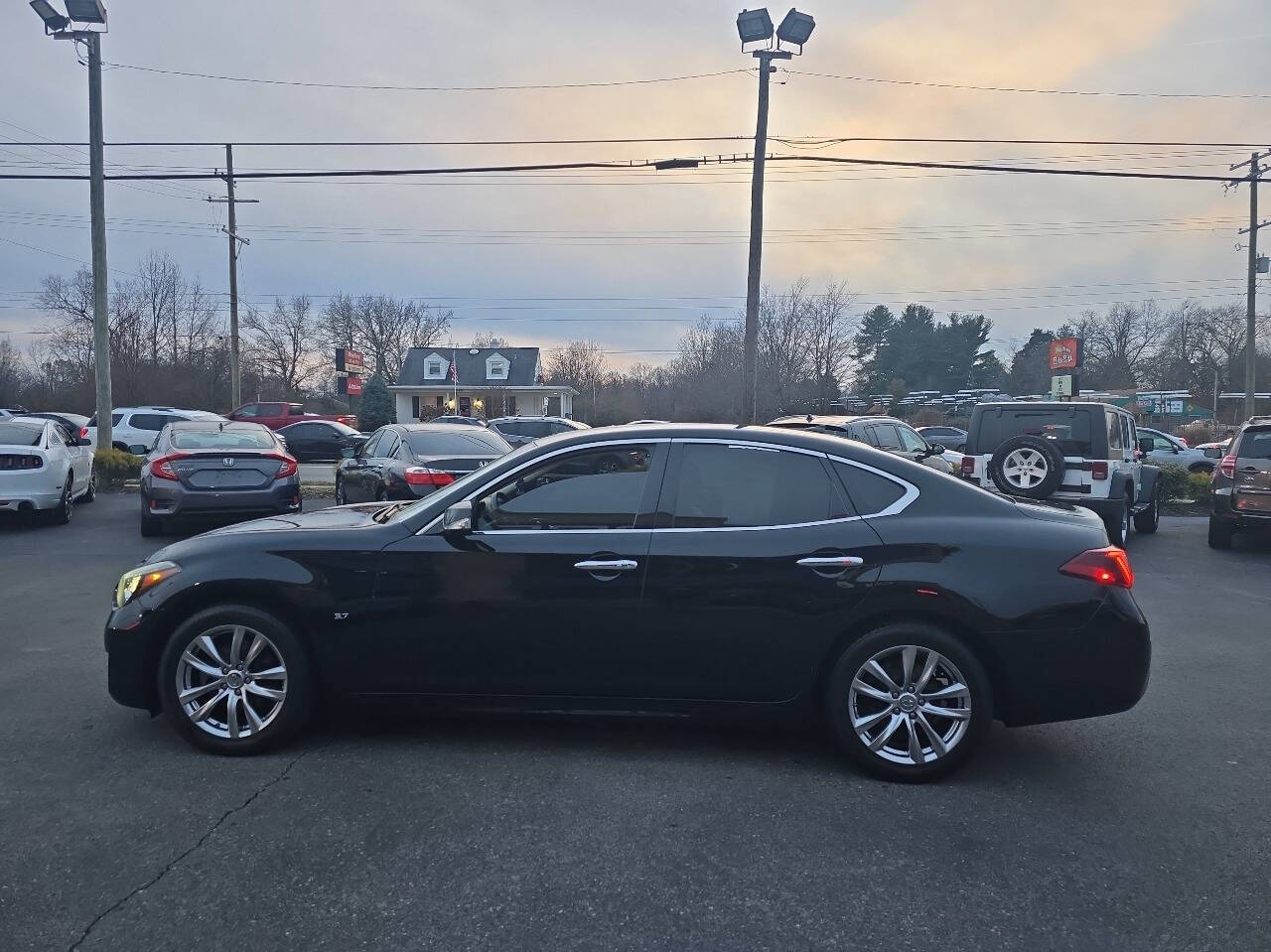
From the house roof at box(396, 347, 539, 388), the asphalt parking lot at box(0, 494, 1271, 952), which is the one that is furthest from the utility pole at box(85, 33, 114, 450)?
the house roof at box(396, 347, 539, 388)

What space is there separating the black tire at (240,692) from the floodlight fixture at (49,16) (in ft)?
61.2

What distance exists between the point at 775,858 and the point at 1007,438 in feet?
32.6

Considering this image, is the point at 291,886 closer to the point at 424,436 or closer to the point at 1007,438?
the point at 424,436

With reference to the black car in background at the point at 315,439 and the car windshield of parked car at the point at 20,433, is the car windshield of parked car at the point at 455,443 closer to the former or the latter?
the car windshield of parked car at the point at 20,433

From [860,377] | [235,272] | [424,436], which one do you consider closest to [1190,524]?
[424,436]

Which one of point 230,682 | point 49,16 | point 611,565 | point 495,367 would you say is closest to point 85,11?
point 49,16

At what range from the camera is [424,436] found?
11398 millimetres

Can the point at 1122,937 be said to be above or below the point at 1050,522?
below

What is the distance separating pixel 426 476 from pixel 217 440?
3.33 m

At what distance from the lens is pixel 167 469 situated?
37.1 feet

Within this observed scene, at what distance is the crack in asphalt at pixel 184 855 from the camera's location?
3.02 m

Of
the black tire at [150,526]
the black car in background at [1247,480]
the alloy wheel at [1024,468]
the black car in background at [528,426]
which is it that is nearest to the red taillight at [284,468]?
the black tire at [150,526]

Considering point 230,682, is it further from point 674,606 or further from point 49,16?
point 49,16

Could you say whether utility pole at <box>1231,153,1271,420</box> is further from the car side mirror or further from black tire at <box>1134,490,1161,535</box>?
the car side mirror
